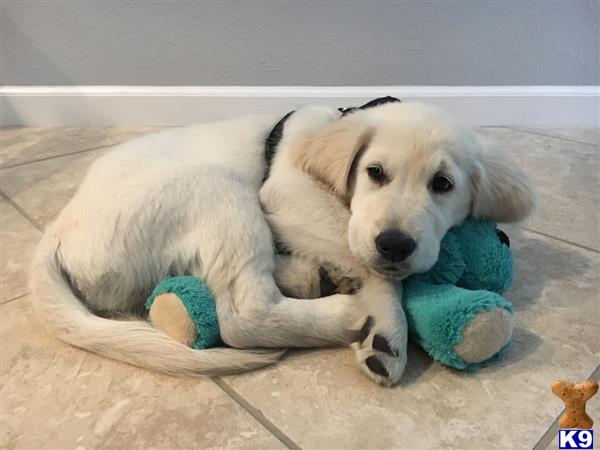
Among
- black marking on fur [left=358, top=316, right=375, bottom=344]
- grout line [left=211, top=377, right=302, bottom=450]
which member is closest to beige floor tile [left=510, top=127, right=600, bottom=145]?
black marking on fur [left=358, top=316, right=375, bottom=344]

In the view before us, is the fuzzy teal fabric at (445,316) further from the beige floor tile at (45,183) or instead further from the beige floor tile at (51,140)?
the beige floor tile at (51,140)

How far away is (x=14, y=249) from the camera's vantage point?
60.3 inches

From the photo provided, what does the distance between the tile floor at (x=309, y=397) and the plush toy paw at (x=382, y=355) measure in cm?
2

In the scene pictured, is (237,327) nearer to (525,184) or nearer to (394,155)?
(394,155)

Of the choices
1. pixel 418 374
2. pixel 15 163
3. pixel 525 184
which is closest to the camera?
pixel 418 374

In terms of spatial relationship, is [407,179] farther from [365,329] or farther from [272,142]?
[272,142]

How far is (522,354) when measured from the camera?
108 cm

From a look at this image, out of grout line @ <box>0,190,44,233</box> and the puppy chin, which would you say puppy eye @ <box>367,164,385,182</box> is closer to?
the puppy chin

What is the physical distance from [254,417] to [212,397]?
0.09m

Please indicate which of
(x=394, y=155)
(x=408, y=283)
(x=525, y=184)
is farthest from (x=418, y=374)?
(x=525, y=184)

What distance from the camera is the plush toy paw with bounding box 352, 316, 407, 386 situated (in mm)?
994

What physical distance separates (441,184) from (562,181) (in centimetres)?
105

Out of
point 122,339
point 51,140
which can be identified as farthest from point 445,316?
point 51,140
